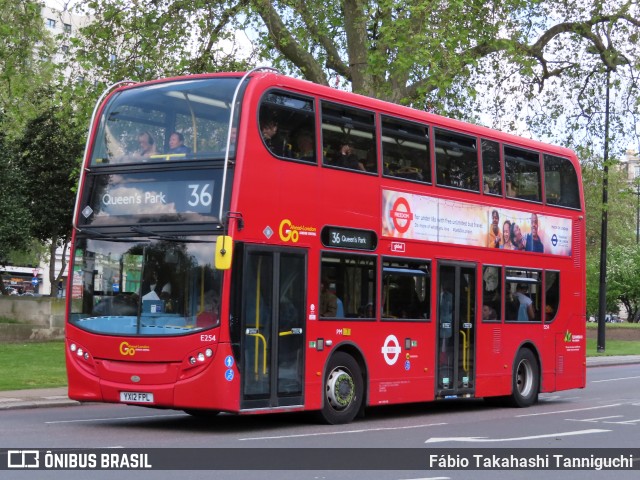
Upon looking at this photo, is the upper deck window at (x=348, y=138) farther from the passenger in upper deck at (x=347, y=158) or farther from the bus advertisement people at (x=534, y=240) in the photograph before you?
the bus advertisement people at (x=534, y=240)

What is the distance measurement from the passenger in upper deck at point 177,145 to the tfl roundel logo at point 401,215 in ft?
12.1

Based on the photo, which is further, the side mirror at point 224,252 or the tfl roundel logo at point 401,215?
the tfl roundel logo at point 401,215

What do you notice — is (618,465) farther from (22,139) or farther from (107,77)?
(22,139)

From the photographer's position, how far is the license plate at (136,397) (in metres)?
13.9

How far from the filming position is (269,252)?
14539 mm

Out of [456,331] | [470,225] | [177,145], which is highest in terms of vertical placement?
[177,145]

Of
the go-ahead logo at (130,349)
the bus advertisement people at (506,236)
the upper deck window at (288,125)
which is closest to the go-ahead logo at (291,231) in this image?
the upper deck window at (288,125)

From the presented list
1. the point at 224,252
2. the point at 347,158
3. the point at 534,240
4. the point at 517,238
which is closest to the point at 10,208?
the point at 534,240

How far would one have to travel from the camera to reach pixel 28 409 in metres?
17.9

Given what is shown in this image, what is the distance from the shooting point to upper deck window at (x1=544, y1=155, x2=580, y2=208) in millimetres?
20906

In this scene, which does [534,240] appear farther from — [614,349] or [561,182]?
[614,349]

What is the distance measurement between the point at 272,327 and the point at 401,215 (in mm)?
3321

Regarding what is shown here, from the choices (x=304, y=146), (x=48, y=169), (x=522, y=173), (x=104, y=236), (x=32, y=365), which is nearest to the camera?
(x=104, y=236)

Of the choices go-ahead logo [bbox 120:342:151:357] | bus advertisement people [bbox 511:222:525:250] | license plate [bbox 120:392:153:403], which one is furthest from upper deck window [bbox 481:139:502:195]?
license plate [bbox 120:392:153:403]
